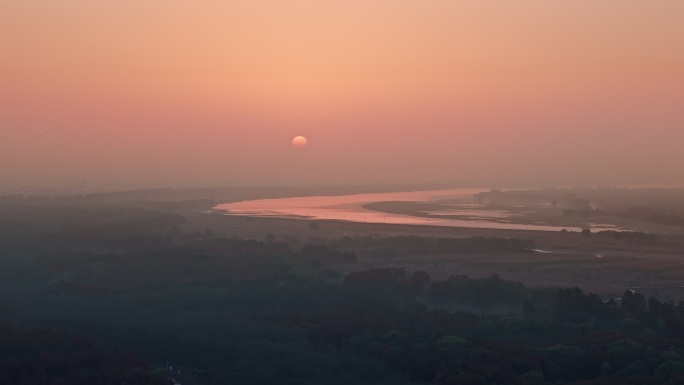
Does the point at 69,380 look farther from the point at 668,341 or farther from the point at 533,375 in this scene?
the point at 668,341

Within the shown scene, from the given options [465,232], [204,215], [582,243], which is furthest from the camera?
[204,215]

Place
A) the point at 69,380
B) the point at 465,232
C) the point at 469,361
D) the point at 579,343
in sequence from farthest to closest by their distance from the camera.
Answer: the point at 465,232, the point at 579,343, the point at 469,361, the point at 69,380

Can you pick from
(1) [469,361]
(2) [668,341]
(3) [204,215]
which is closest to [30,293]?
(1) [469,361]

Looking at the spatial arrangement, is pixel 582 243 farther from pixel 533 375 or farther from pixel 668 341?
pixel 533 375

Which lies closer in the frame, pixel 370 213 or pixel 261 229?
pixel 261 229

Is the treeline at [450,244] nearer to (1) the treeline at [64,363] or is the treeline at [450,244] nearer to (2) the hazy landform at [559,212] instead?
(2) the hazy landform at [559,212]

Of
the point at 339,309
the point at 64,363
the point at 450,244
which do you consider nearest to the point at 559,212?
the point at 450,244

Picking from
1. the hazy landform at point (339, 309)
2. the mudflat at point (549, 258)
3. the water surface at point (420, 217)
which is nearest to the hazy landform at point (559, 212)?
the water surface at point (420, 217)

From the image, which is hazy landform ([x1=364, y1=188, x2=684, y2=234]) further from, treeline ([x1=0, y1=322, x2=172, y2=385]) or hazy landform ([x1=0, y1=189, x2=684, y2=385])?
treeline ([x1=0, y1=322, x2=172, y2=385])
